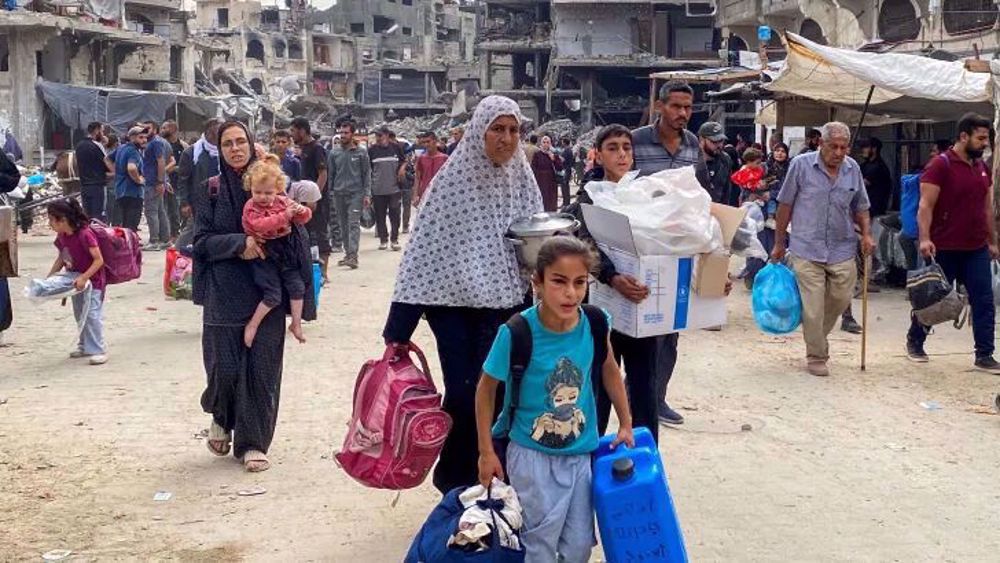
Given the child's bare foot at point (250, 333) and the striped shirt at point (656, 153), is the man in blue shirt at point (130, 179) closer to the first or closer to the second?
the child's bare foot at point (250, 333)

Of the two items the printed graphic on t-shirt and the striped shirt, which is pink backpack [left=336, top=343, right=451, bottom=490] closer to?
the printed graphic on t-shirt

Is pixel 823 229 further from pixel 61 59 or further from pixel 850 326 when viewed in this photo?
pixel 61 59

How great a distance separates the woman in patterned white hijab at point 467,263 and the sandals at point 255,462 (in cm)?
150

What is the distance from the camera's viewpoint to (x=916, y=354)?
8266 mm

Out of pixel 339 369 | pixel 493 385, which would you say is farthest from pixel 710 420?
pixel 493 385

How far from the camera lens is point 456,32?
8875 cm

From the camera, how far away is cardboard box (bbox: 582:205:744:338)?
14.7 ft

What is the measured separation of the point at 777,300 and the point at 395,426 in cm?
452

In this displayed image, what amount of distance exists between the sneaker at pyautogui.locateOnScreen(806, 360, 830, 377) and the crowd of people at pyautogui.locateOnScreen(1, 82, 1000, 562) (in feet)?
0.05

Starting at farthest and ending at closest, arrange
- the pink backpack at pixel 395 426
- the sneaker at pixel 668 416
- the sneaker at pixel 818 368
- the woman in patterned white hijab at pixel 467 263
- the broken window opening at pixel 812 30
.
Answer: the broken window opening at pixel 812 30
the sneaker at pixel 818 368
the sneaker at pixel 668 416
the woman in patterned white hijab at pixel 467 263
the pink backpack at pixel 395 426

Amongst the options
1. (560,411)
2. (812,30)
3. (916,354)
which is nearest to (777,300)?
(916,354)

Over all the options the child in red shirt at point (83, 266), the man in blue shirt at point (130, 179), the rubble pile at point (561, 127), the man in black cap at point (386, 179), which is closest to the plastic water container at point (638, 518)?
the child in red shirt at point (83, 266)

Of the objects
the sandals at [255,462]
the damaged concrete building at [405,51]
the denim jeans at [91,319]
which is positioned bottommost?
the sandals at [255,462]

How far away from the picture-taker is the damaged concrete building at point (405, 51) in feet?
246
